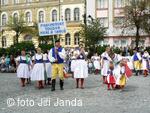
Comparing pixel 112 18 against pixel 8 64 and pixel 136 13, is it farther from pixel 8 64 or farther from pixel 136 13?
pixel 8 64

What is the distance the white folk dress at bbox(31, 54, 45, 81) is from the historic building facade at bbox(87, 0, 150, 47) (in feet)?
144

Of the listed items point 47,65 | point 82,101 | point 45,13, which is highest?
point 45,13

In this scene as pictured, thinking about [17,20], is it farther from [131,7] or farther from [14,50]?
[14,50]

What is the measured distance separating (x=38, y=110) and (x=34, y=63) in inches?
328

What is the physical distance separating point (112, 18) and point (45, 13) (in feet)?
40.8

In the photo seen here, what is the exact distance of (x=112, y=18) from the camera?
68.4m

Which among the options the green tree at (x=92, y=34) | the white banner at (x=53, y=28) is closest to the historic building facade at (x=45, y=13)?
the green tree at (x=92, y=34)

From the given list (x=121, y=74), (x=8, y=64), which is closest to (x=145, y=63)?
(x=121, y=74)

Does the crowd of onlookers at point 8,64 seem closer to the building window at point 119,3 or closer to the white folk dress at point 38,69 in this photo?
the white folk dress at point 38,69

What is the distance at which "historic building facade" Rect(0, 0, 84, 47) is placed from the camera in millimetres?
73000

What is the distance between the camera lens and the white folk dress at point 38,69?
20725mm

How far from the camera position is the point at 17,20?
Answer: 225 ft

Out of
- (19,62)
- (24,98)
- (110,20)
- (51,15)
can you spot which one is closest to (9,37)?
(51,15)

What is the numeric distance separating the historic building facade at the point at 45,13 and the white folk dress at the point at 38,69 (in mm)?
49216
